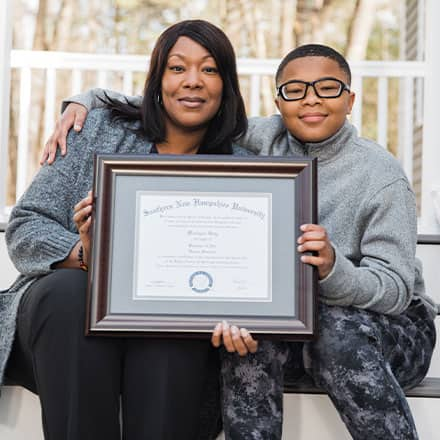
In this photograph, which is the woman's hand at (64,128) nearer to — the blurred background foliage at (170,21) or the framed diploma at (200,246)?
the framed diploma at (200,246)

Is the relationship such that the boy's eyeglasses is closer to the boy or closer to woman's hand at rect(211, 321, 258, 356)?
the boy

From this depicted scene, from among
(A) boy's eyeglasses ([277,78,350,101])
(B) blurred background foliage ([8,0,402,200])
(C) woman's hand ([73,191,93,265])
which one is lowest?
(C) woman's hand ([73,191,93,265])

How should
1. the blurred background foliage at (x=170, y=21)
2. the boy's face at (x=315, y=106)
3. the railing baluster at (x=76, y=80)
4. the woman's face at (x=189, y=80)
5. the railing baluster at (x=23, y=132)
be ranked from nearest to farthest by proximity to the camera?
the boy's face at (x=315, y=106)
the woman's face at (x=189, y=80)
the railing baluster at (x=23, y=132)
the railing baluster at (x=76, y=80)
the blurred background foliage at (x=170, y=21)

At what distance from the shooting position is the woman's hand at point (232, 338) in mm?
1650

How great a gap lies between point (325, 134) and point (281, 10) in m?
6.69

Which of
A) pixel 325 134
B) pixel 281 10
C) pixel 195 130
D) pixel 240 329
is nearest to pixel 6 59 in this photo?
pixel 195 130

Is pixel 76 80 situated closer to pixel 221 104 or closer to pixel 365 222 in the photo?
pixel 221 104

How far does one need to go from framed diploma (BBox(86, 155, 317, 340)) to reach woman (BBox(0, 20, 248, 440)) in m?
0.06

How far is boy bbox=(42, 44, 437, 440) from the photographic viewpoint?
1683mm

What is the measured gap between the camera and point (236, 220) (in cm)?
175

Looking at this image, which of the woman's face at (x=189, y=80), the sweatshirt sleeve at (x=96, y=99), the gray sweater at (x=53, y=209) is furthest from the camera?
the sweatshirt sleeve at (x=96, y=99)

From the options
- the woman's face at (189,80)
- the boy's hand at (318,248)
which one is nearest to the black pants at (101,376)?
the boy's hand at (318,248)

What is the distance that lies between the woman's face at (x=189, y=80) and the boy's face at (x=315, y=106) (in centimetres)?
23

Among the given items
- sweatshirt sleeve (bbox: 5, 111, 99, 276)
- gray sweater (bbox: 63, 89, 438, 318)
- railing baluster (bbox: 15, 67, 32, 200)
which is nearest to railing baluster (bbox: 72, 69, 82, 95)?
railing baluster (bbox: 15, 67, 32, 200)
